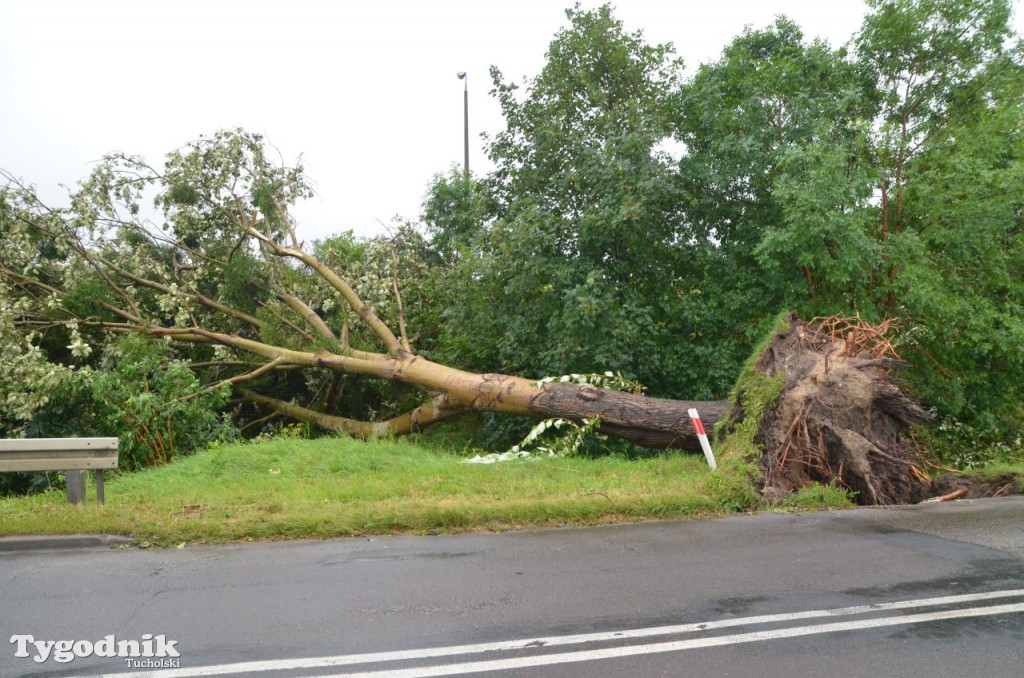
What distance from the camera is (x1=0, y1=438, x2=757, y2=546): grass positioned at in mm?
6473

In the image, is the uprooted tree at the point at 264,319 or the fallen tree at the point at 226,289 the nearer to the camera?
the uprooted tree at the point at 264,319

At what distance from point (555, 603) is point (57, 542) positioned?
425 centimetres

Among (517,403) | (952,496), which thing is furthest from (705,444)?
(517,403)

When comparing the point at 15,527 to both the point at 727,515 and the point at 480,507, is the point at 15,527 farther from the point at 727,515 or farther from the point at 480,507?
the point at 727,515

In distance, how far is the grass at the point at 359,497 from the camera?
647 cm

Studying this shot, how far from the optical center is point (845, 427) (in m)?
8.82

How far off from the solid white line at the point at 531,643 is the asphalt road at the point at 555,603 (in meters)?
0.01

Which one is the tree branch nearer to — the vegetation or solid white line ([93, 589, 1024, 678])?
the vegetation

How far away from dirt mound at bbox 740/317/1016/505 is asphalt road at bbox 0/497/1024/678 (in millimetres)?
1717

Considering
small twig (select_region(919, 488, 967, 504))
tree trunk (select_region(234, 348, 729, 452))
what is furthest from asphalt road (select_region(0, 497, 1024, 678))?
tree trunk (select_region(234, 348, 729, 452))

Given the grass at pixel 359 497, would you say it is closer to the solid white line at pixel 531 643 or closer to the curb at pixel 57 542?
the curb at pixel 57 542

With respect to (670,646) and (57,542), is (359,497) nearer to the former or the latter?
(57,542)

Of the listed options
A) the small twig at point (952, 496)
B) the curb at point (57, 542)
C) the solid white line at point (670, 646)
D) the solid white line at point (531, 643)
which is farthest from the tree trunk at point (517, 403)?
the curb at point (57, 542)

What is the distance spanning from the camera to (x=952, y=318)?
11312mm
